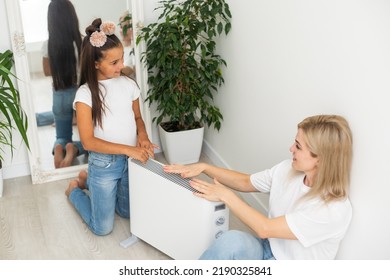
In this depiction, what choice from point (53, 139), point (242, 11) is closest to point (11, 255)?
point (53, 139)

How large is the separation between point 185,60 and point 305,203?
1384mm

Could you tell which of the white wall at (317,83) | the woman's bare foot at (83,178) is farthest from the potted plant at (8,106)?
the woman's bare foot at (83,178)

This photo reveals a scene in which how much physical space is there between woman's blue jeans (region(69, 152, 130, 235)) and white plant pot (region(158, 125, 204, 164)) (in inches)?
23.7

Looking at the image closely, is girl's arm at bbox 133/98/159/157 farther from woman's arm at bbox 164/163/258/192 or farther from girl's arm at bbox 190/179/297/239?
girl's arm at bbox 190/179/297/239

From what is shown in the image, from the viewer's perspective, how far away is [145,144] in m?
2.37

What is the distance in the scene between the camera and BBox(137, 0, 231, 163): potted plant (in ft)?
8.71

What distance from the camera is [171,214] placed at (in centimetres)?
206

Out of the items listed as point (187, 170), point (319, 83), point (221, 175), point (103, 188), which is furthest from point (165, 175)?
point (319, 83)

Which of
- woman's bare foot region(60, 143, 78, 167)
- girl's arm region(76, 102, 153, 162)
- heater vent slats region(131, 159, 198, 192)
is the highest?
girl's arm region(76, 102, 153, 162)

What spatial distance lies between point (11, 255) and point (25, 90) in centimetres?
97

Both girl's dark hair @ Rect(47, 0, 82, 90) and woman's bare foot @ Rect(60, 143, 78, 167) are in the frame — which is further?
woman's bare foot @ Rect(60, 143, 78, 167)

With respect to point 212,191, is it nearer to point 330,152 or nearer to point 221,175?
point 221,175

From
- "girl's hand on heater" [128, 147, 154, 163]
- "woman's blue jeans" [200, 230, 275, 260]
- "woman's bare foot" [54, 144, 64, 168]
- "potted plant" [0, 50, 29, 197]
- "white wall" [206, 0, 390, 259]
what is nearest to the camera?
"white wall" [206, 0, 390, 259]

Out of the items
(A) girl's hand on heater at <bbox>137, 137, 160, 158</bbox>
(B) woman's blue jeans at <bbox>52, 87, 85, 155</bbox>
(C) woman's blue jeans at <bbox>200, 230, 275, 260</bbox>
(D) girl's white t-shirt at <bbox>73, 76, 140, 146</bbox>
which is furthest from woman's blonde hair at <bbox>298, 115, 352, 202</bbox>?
(B) woman's blue jeans at <bbox>52, 87, 85, 155</bbox>
